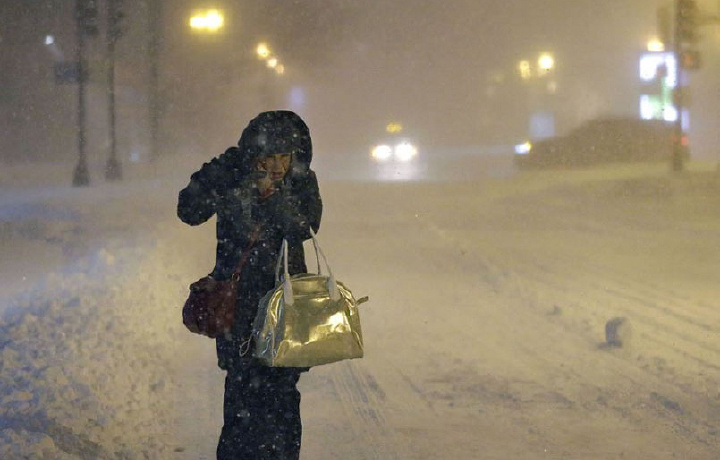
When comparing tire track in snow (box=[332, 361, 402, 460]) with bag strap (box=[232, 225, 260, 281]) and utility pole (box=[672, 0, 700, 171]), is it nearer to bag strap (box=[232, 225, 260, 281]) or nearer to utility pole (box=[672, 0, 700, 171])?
bag strap (box=[232, 225, 260, 281])

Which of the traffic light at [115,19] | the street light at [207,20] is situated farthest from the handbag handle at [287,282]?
the street light at [207,20]

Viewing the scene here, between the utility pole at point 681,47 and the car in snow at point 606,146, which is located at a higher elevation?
the utility pole at point 681,47

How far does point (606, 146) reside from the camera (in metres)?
47.6

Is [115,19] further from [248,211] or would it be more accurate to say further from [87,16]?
[248,211]

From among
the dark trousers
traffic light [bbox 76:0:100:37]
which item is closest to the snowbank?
the dark trousers

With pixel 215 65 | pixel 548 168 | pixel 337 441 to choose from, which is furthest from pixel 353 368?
pixel 215 65

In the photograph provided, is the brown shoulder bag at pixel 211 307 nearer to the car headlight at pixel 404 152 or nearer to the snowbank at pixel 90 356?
the snowbank at pixel 90 356

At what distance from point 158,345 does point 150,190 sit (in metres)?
22.1

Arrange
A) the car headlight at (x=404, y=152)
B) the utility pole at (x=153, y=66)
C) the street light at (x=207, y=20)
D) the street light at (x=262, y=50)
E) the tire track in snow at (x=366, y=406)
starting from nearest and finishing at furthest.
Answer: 1. the tire track in snow at (x=366, y=406)
2. the street light at (x=207, y=20)
3. the utility pole at (x=153, y=66)
4. the street light at (x=262, y=50)
5. the car headlight at (x=404, y=152)

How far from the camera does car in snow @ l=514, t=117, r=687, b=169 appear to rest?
45.5 metres

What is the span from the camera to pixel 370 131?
12569 centimetres

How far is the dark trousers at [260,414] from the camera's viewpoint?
4.18 metres

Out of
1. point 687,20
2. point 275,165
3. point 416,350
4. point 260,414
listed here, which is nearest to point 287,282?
point 275,165

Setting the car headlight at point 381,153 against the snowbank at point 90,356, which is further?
the car headlight at point 381,153
